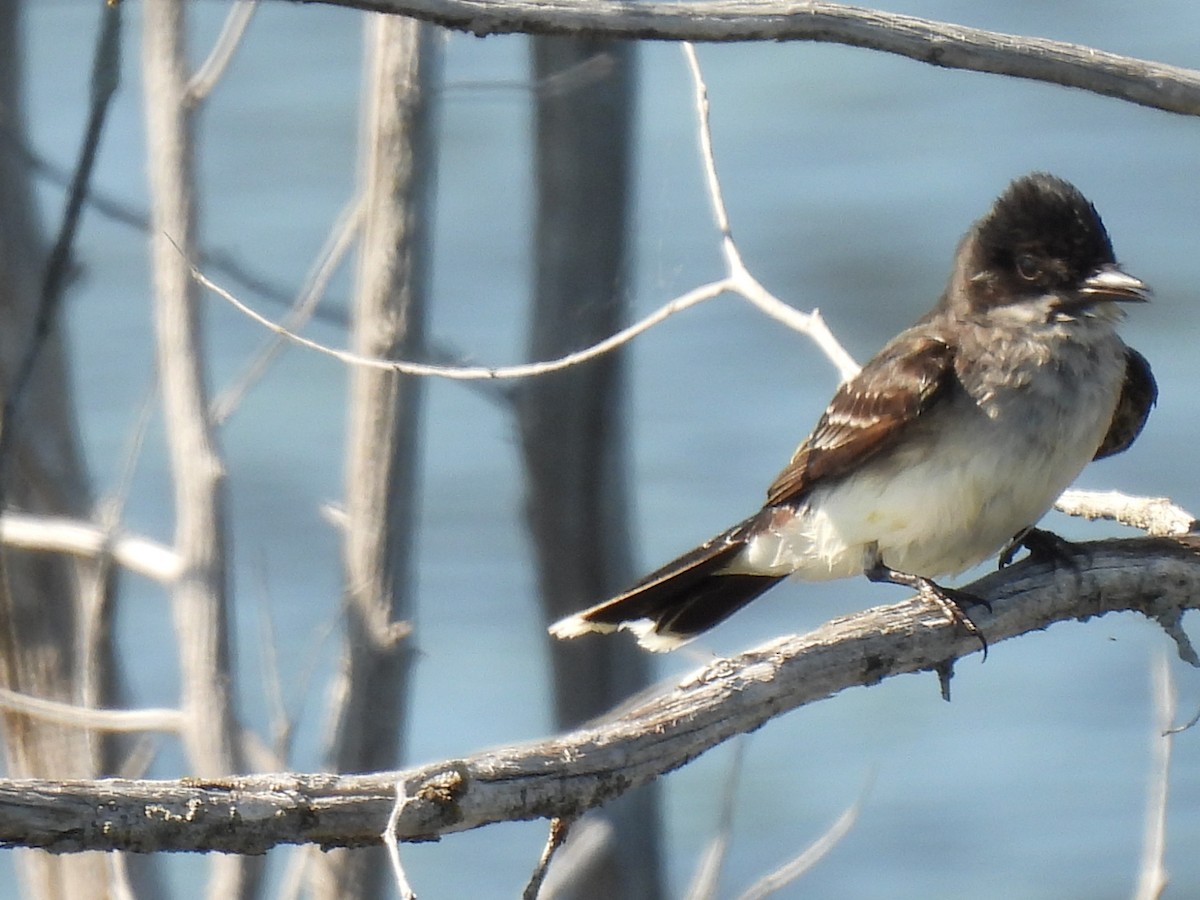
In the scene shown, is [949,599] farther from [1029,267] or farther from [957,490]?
[1029,267]

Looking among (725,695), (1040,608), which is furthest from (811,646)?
(1040,608)

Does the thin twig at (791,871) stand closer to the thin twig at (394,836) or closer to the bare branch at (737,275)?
the bare branch at (737,275)

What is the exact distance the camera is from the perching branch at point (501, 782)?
1.98 m

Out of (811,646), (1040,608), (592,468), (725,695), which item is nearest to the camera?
(725,695)

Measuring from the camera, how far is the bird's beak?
3.84 m

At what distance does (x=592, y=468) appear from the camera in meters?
3.96

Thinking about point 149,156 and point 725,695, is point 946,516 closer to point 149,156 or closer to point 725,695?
point 725,695

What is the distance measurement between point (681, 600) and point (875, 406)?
58 centimetres

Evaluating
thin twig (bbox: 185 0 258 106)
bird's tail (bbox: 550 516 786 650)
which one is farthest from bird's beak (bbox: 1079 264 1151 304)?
thin twig (bbox: 185 0 258 106)

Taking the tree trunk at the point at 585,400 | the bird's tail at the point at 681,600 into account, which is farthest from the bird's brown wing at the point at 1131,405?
the tree trunk at the point at 585,400

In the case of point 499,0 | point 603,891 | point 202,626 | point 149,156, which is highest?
point 499,0

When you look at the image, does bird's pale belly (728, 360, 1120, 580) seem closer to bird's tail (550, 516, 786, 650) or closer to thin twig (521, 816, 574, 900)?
bird's tail (550, 516, 786, 650)

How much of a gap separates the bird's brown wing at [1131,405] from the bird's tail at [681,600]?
796 mm

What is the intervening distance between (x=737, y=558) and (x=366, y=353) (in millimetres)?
934
